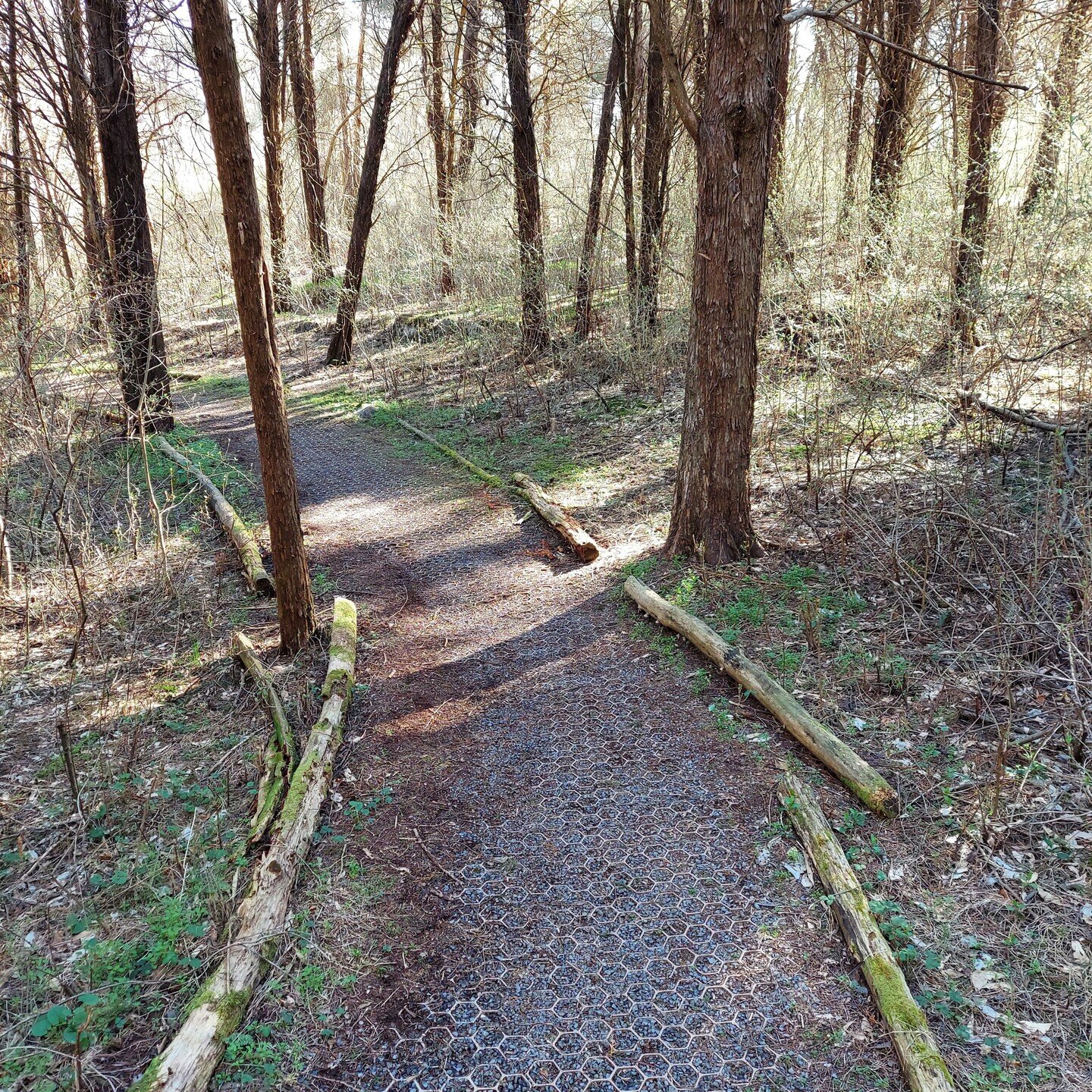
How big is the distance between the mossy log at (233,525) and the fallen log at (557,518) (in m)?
2.76

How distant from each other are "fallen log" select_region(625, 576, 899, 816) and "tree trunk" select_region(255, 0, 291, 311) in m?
13.8

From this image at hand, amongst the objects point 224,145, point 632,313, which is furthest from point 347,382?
point 224,145

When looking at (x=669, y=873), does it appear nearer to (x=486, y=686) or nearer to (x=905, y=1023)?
(x=905, y=1023)

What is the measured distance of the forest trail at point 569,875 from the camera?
115 inches

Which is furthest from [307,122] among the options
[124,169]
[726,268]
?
[726,268]

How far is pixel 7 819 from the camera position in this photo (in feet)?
14.3

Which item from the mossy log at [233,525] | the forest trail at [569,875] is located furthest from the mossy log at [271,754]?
the mossy log at [233,525]

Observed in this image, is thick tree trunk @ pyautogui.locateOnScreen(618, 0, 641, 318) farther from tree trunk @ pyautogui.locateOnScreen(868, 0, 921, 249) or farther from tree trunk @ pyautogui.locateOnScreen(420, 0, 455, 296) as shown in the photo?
tree trunk @ pyautogui.locateOnScreen(868, 0, 921, 249)

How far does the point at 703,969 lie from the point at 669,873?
58 centimetres

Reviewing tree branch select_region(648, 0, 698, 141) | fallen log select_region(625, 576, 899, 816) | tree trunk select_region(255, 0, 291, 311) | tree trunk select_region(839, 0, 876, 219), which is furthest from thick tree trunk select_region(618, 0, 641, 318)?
tree trunk select_region(255, 0, 291, 311)

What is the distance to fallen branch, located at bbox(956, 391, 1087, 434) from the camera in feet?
19.9

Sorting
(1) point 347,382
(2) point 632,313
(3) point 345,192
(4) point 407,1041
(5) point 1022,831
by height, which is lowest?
Result: (4) point 407,1041

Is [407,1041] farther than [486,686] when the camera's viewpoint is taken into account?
No

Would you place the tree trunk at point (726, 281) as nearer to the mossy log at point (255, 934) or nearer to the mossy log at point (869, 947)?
the mossy log at point (869, 947)
